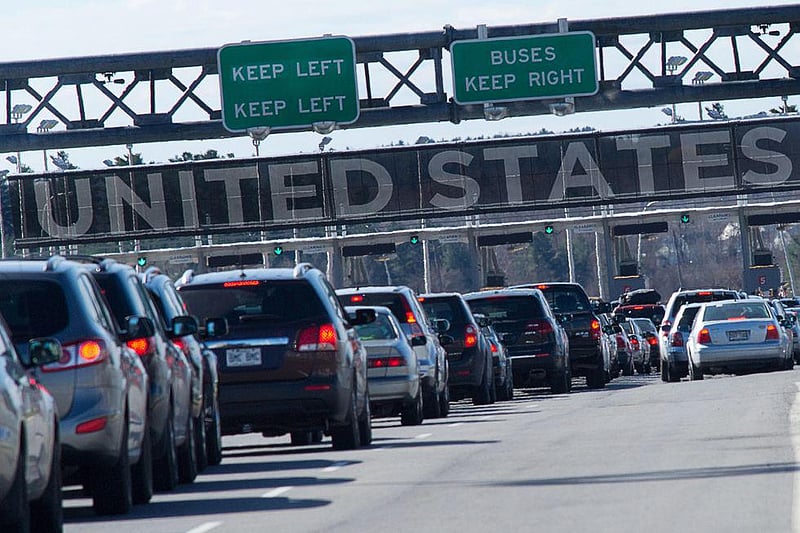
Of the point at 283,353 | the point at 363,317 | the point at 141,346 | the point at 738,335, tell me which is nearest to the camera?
the point at 141,346

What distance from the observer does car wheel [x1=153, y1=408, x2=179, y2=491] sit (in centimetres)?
1556

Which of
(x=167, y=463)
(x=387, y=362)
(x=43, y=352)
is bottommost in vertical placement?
(x=167, y=463)

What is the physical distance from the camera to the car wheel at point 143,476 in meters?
14.5

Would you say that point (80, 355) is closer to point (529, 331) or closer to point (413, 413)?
point (413, 413)

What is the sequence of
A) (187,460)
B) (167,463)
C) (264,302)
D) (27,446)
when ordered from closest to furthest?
(27,446) < (167,463) < (187,460) < (264,302)

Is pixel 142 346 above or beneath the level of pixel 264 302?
beneath

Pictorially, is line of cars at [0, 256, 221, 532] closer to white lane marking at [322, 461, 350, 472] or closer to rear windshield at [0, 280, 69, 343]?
rear windshield at [0, 280, 69, 343]

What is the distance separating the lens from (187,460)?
54.2ft

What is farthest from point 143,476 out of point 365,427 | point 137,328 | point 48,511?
point 365,427

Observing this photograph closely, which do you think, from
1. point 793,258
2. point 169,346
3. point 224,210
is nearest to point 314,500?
point 169,346

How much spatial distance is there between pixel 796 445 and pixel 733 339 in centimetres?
1854

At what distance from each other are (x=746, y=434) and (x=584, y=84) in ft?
56.0

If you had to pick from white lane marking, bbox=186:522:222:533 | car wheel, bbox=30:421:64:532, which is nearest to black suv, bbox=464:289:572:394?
white lane marking, bbox=186:522:222:533

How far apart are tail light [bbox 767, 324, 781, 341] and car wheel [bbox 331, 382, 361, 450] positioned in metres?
17.0
